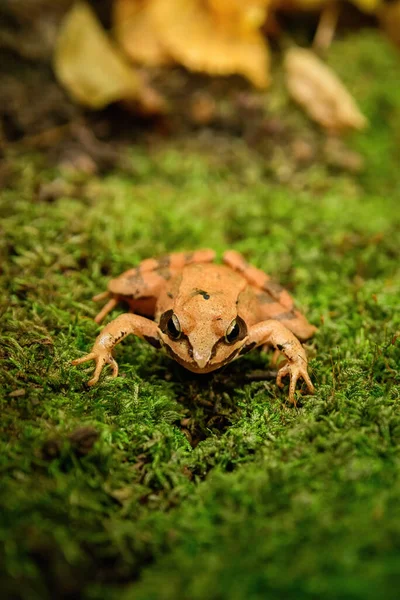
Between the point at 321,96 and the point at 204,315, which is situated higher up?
the point at 321,96

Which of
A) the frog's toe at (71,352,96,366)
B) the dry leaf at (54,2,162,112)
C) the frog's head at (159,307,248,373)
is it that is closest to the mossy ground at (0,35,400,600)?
the frog's toe at (71,352,96,366)

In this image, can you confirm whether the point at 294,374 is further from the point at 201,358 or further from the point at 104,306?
the point at 104,306

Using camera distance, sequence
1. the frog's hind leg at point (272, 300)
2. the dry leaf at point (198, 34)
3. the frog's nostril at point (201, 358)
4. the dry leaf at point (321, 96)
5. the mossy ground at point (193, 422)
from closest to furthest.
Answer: the mossy ground at point (193, 422)
the frog's nostril at point (201, 358)
the frog's hind leg at point (272, 300)
the dry leaf at point (198, 34)
the dry leaf at point (321, 96)

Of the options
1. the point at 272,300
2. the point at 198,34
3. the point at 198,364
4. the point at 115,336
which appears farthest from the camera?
the point at 198,34

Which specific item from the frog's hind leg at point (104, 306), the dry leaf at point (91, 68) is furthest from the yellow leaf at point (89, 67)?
the frog's hind leg at point (104, 306)

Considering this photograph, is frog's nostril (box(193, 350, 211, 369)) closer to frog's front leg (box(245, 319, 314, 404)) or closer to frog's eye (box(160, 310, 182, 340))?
frog's eye (box(160, 310, 182, 340))

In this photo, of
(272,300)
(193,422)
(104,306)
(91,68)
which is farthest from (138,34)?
(193,422)

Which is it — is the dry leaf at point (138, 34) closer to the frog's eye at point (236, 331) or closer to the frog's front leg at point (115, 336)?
the frog's front leg at point (115, 336)
